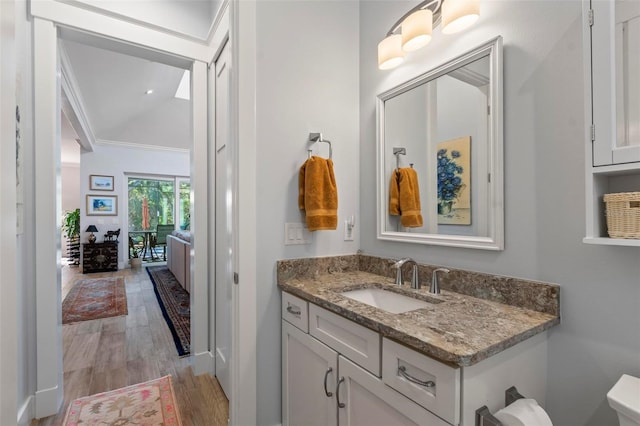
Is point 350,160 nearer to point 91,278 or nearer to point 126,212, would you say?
point 91,278

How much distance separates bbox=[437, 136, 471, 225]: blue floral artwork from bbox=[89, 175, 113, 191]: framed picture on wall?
7.02 m

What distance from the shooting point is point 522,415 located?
82 cm

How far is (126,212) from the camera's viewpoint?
21.9 feet

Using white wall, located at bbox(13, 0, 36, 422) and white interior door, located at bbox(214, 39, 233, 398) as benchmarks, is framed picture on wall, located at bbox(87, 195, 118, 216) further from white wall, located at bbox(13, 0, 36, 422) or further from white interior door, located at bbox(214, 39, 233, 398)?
white interior door, located at bbox(214, 39, 233, 398)

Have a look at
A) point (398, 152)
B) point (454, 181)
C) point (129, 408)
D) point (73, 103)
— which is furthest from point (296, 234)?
point (73, 103)

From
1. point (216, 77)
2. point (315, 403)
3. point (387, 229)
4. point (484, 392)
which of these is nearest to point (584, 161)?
point (484, 392)

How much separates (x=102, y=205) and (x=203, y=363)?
5650 mm

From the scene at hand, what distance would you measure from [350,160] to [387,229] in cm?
48

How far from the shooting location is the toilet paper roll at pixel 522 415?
81cm

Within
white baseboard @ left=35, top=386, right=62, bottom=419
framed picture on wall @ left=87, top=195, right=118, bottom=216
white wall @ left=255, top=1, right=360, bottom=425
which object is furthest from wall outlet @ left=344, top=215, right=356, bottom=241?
framed picture on wall @ left=87, top=195, right=118, bottom=216

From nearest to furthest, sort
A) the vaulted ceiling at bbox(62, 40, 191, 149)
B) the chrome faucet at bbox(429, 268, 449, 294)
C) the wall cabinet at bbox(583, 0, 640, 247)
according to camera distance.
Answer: the wall cabinet at bbox(583, 0, 640, 247), the chrome faucet at bbox(429, 268, 449, 294), the vaulted ceiling at bbox(62, 40, 191, 149)

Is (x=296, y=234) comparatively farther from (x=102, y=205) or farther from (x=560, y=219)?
(x=102, y=205)

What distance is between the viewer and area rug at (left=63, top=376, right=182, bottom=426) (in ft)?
5.75

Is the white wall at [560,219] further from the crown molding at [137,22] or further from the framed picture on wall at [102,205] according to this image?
the framed picture on wall at [102,205]
